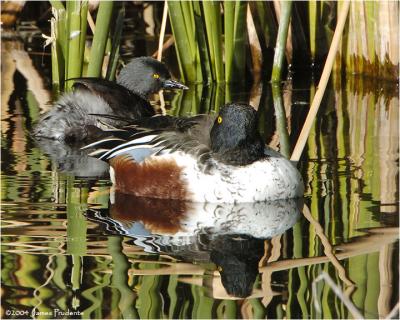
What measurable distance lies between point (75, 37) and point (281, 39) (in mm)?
2036

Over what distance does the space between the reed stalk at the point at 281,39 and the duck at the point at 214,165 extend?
2.69 metres

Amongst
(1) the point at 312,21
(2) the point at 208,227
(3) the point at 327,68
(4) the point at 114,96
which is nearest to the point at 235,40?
(1) the point at 312,21

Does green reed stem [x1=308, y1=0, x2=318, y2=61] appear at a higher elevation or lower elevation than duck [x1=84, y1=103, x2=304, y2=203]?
higher

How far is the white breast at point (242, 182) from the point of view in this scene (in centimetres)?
712

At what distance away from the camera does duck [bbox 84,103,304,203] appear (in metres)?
7.13

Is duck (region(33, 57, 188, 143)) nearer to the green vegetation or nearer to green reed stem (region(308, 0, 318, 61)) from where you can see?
the green vegetation

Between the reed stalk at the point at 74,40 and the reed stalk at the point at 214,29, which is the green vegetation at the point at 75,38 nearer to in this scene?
the reed stalk at the point at 74,40

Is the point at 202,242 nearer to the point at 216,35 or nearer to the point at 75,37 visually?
the point at 75,37

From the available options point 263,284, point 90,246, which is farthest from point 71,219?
point 263,284

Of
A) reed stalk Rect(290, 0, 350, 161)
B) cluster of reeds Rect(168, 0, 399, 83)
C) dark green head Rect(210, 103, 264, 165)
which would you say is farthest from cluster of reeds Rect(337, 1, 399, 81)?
dark green head Rect(210, 103, 264, 165)

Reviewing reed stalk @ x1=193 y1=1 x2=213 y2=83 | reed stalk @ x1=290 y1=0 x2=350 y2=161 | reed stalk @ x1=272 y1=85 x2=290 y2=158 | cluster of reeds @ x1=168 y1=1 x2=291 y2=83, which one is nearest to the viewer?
reed stalk @ x1=290 y1=0 x2=350 y2=161

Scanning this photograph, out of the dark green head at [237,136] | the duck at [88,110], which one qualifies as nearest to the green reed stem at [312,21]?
the duck at [88,110]

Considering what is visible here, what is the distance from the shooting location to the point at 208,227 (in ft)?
22.1

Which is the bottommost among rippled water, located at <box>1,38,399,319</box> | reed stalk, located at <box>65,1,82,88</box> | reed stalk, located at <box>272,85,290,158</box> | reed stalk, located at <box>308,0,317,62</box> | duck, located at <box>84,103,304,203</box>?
rippled water, located at <box>1,38,399,319</box>
